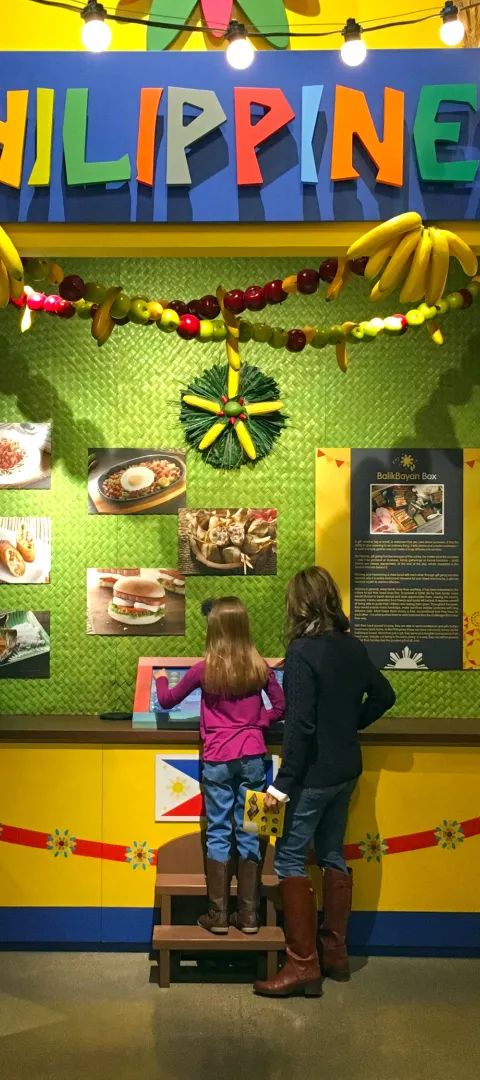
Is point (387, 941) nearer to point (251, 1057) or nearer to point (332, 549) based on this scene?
point (251, 1057)

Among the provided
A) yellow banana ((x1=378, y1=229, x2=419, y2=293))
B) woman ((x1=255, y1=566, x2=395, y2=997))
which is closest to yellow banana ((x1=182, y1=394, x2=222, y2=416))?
woman ((x1=255, y1=566, x2=395, y2=997))

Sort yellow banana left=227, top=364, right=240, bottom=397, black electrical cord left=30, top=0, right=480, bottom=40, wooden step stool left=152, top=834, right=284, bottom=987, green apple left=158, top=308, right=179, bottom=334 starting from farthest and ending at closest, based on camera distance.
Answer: yellow banana left=227, top=364, right=240, bottom=397 < wooden step stool left=152, top=834, right=284, bottom=987 < green apple left=158, top=308, right=179, bottom=334 < black electrical cord left=30, top=0, right=480, bottom=40

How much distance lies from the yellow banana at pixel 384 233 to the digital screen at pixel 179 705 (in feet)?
7.10

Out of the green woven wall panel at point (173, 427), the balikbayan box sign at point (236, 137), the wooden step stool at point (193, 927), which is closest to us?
the balikbayan box sign at point (236, 137)

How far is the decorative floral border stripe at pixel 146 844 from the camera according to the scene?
453 cm

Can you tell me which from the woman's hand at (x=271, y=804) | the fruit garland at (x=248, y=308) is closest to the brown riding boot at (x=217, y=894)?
the woman's hand at (x=271, y=804)

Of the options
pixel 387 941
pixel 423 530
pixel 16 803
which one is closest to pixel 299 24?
pixel 423 530

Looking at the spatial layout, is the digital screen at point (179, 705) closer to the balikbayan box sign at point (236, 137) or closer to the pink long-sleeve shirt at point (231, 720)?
the pink long-sleeve shirt at point (231, 720)

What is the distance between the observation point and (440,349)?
17.0ft

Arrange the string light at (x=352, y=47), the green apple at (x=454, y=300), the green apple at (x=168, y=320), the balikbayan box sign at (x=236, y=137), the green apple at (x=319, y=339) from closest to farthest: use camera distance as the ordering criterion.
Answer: the string light at (x=352, y=47), the balikbayan box sign at (x=236, y=137), the green apple at (x=168, y=320), the green apple at (x=319, y=339), the green apple at (x=454, y=300)

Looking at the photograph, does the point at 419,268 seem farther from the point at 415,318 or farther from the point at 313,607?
the point at 313,607

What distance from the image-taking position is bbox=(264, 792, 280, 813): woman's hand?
158 inches

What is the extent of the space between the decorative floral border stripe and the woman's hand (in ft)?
2.22

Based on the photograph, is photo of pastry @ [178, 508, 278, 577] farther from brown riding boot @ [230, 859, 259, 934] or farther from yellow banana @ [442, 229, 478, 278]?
yellow banana @ [442, 229, 478, 278]
